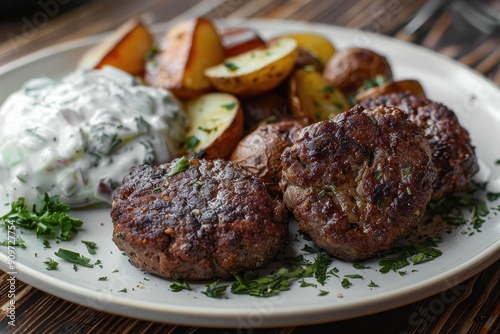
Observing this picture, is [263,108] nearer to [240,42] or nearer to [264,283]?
[240,42]

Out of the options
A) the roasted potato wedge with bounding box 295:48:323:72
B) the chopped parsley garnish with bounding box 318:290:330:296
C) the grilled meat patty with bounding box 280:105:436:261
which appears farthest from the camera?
the roasted potato wedge with bounding box 295:48:323:72

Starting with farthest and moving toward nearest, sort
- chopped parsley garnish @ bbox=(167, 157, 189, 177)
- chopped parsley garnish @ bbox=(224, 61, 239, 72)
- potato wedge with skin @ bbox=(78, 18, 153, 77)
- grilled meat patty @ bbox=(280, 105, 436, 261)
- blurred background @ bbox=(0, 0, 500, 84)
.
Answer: blurred background @ bbox=(0, 0, 500, 84) → potato wedge with skin @ bbox=(78, 18, 153, 77) → chopped parsley garnish @ bbox=(224, 61, 239, 72) → chopped parsley garnish @ bbox=(167, 157, 189, 177) → grilled meat patty @ bbox=(280, 105, 436, 261)

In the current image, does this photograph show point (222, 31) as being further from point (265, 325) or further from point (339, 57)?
point (265, 325)

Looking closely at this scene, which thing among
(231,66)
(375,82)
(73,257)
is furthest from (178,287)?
(375,82)

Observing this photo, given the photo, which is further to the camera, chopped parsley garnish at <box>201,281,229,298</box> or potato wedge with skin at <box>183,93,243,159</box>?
potato wedge with skin at <box>183,93,243,159</box>

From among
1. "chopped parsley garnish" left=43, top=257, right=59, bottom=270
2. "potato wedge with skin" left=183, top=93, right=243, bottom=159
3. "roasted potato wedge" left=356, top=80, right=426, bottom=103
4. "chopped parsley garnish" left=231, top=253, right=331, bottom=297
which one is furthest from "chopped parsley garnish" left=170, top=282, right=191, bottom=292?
"roasted potato wedge" left=356, top=80, right=426, bottom=103

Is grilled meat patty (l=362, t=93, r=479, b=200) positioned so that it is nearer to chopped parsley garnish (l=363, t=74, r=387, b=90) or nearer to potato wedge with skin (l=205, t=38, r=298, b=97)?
chopped parsley garnish (l=363, t=74, r=387, b=90)

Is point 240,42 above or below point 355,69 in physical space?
above
